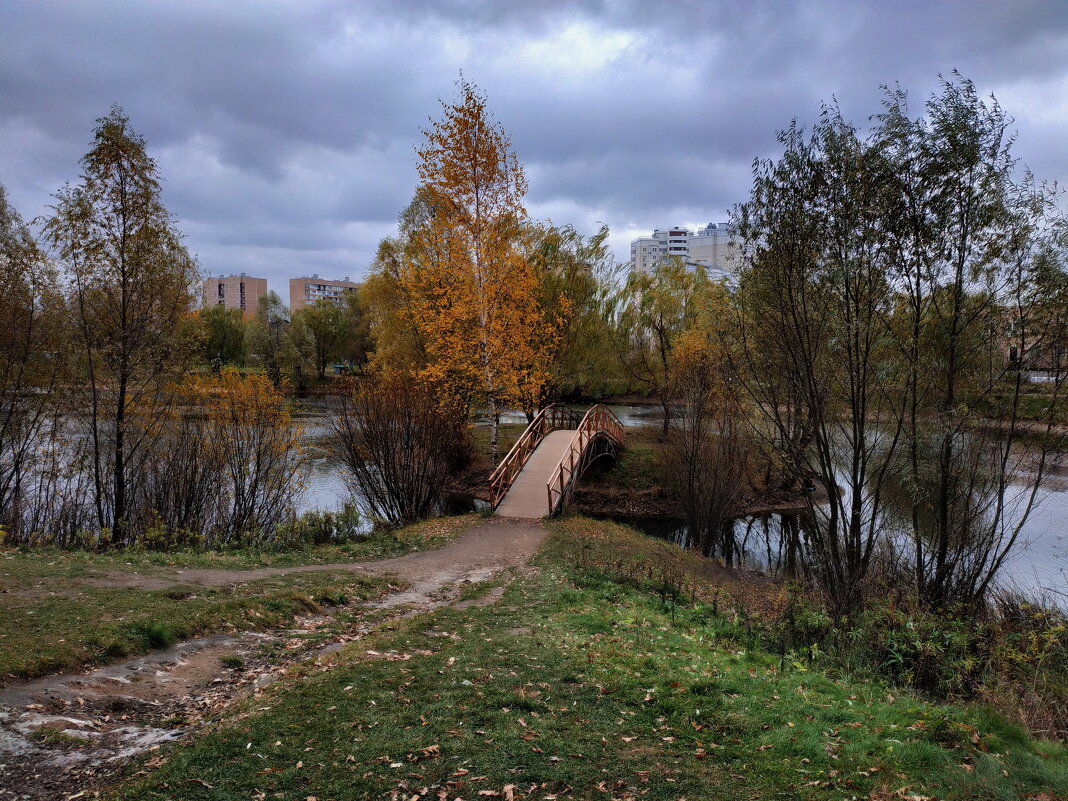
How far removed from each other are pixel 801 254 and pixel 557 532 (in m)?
8.63

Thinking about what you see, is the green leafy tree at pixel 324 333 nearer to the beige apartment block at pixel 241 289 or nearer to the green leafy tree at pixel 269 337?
the green leafy tree at pixel 269 337

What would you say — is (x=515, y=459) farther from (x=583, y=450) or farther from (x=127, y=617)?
(x=127, y=617)

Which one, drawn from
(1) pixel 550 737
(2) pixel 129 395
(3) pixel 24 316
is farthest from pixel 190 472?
(1) pixel 550 737

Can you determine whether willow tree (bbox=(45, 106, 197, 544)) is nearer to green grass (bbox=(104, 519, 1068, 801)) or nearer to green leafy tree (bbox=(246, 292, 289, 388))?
green grass (bbox=(104, 519, 1068, 801))

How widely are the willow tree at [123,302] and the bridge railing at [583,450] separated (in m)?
10.7

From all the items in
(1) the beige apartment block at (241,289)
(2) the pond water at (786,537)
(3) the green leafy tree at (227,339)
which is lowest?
(2) the pond water at (786,537)

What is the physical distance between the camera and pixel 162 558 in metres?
10.9

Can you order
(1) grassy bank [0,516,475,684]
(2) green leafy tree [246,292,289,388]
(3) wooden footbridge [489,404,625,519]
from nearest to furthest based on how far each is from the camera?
1. (1) grassy bank [0,516,475,684]
2. (3) wooden footbridge [489,404,625,519]
3. (2) green leafy tree [246,292,289,388]

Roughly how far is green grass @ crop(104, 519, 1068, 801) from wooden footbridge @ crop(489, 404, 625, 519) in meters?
10.4

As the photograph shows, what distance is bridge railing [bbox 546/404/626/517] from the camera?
18.2 m

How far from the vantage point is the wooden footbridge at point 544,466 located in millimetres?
17734

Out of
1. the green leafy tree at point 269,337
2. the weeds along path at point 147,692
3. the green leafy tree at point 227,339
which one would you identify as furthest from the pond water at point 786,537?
the green leafy tree at point 227,339

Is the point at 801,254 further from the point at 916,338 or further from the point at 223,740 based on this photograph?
the point at 223,740

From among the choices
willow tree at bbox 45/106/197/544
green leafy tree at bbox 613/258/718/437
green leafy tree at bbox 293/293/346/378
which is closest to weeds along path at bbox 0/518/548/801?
willow tree at bbox 45/106/197/544
